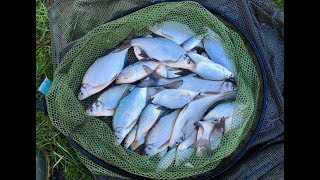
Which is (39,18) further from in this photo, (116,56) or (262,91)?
(262,91)

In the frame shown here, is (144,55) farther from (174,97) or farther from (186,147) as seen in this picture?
(186,147)

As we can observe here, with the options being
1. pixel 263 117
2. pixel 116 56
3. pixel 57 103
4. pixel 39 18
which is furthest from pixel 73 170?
pixel 263 117

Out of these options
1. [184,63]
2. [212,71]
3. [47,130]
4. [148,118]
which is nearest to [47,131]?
[47,130]

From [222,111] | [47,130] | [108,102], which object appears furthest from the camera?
[47,130]

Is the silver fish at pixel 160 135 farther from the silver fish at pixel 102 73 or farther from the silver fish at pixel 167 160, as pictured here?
the silver fish at pixel 102 73

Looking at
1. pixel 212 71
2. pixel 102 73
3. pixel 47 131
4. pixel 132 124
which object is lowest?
pixel 47 131

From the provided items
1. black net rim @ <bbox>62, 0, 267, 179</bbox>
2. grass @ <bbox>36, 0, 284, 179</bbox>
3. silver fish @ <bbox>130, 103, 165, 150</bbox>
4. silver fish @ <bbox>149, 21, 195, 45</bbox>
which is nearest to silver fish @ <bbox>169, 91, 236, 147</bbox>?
silver fish @ <bbox>130, 103, 165, 150</bbox>
